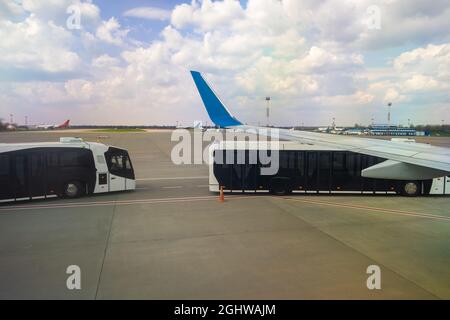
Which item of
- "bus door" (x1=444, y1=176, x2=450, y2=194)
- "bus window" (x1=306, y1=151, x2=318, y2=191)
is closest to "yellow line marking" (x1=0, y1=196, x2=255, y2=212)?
"bus window" (x1=306, y1=151, x2=318, y2=191)

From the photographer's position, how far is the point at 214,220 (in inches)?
514

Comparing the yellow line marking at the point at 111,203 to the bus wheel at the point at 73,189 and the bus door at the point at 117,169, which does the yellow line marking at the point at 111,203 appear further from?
the bus door at the point at 117,169

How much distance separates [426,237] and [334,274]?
4948 mm

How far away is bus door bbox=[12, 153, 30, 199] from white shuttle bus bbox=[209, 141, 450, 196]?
890 cm

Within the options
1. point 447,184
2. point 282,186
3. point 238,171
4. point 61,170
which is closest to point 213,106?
point 238,171

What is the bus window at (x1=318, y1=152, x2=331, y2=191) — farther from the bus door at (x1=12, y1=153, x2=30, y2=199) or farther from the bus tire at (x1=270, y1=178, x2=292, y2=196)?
the bus door at (x1=12, y1=153, x2=30, y2=199)

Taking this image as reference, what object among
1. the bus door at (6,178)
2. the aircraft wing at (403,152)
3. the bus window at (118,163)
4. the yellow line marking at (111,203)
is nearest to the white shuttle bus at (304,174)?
the yellow line marking at (111,203)

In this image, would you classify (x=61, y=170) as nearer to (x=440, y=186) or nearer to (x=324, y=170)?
(x=324, y=170)

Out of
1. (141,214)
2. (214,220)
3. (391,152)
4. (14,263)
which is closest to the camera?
(391,152)

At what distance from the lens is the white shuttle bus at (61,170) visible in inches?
625

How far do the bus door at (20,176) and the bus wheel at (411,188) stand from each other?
18.8m

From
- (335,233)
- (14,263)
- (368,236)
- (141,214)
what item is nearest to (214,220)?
(141,214)
